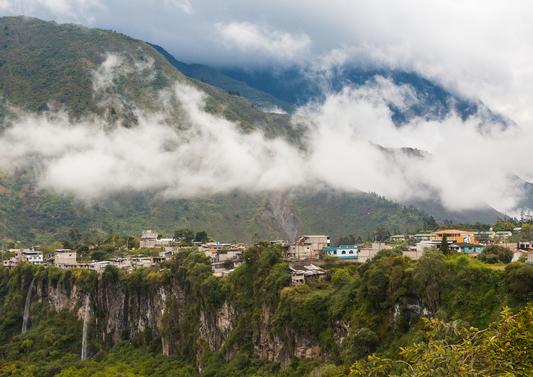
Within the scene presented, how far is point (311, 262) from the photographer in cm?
6662

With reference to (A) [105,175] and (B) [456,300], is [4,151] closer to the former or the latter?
(A) [105,175]

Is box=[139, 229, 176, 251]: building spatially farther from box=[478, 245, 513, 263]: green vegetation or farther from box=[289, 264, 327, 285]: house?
box=[478, 245, 513, 263]: green vegetation

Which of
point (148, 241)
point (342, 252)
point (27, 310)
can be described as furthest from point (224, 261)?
point (148, 241)

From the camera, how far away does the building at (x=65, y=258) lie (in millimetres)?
100938

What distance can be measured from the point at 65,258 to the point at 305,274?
56096mm

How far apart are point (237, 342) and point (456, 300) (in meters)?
27.5

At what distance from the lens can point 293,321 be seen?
172 ft

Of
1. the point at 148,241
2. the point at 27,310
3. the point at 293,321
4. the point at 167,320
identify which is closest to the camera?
the point at 293,321

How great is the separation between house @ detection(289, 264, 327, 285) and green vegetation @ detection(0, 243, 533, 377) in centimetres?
96

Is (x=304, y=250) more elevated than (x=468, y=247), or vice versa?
(x=468, y=247)

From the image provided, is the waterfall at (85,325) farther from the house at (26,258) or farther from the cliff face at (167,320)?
the house at (26,258)

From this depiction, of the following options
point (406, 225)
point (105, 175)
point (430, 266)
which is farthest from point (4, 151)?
point (430, 266)

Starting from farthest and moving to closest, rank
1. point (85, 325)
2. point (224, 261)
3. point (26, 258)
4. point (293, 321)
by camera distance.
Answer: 1. point (26, 258)
2. point (85, 325)
3. point (224, 261)
4. point (293, 321)

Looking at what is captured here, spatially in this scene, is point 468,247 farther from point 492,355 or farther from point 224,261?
point 492,355
